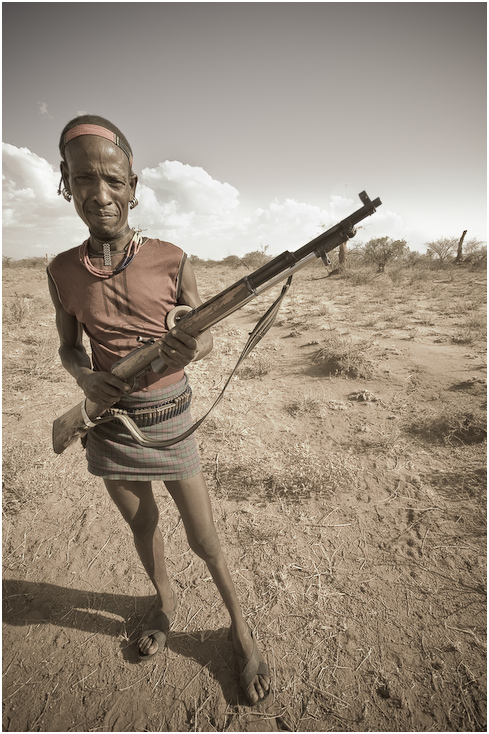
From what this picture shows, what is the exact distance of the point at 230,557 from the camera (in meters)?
2.58

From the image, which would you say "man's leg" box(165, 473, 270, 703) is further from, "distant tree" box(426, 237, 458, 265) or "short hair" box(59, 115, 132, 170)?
"distant tree" box(426, 237, 458, 265)

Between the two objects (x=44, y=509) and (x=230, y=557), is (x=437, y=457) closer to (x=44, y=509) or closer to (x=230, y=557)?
(x=230, y=557)

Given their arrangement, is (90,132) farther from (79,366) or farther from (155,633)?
(155,633)

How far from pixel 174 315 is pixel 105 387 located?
0.46m

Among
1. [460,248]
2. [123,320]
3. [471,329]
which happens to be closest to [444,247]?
[460,248]

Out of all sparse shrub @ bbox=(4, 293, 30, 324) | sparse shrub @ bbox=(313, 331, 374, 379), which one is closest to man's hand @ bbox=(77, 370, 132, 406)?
sparse shrub @ bbox=(313, 331, 374, 379)

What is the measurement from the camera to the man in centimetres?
141

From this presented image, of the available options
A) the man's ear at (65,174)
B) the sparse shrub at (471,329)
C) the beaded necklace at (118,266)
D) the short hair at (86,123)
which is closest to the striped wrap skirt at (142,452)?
the beaded necklace at (118,266)

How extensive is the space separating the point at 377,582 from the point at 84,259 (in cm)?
279

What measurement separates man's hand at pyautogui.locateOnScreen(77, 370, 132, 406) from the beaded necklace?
45 cm

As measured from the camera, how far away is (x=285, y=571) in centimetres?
245

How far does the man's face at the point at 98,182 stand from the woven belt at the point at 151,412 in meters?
0.82

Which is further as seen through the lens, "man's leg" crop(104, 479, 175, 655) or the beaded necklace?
"man's leg" crop(104, 479, 175, 655)

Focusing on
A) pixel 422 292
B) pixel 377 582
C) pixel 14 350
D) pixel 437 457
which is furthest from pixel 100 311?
pixel 422 292
